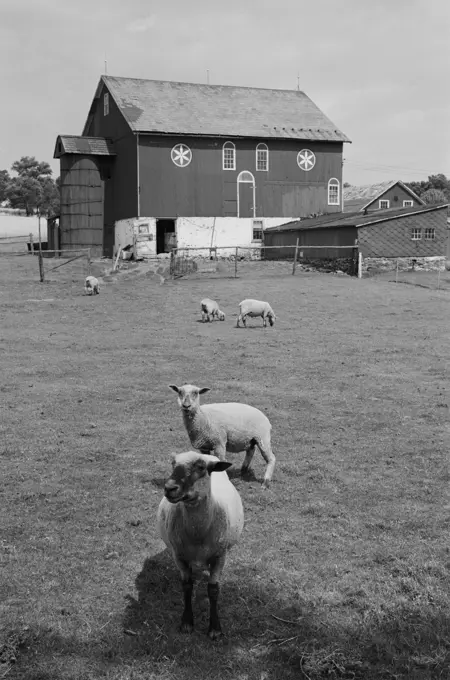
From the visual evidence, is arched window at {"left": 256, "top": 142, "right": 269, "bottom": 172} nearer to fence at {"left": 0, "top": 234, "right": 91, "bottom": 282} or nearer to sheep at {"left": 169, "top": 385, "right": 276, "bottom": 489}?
fence at {"left": 0, "top": 234, "right": 91, "bottom": 282}

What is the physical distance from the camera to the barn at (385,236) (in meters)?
39.7

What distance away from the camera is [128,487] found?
29.5 ft

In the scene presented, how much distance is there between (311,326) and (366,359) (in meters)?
5.42

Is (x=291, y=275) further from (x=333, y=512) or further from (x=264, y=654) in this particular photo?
(x=264, y=654)

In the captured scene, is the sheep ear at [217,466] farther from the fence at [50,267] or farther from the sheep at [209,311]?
the fence at [50,267]

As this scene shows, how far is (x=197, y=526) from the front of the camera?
586 cm

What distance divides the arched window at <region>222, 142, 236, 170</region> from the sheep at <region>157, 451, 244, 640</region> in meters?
43.8

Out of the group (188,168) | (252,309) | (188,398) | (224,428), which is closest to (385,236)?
(188,168)

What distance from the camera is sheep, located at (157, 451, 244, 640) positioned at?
5613mm

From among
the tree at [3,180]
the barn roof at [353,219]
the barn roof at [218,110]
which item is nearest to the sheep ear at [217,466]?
the barn roof at [353,219]

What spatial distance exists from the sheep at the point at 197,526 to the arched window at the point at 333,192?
47430 mm

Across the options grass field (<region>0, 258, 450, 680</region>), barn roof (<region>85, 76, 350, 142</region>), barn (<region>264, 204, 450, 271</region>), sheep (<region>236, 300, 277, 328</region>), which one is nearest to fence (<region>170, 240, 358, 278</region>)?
barn (<region>264, 204, 450, 271</region>)

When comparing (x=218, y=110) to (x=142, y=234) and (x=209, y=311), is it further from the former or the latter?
(x=209, y=311)

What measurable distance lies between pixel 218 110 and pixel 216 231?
915 cm
